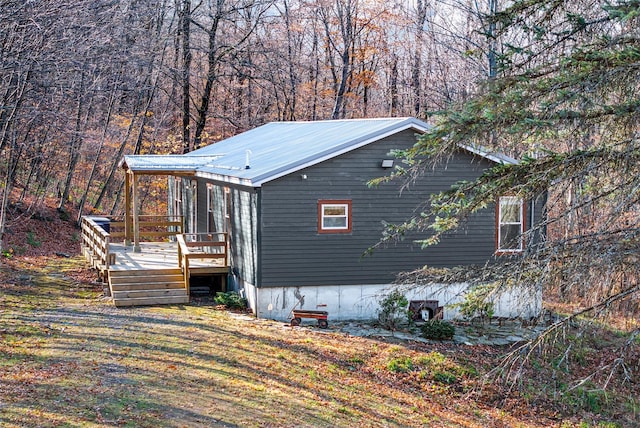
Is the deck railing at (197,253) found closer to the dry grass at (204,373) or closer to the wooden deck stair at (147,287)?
the wooden deck stair at (147,287)

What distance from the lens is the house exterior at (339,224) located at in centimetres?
1625

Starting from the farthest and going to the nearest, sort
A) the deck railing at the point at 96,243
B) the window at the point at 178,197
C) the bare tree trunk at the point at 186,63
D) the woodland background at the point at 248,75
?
the bare tree trunk at the point at 186,63
the woodland background at the point at 248,75
the window at the point at 178,197
the deck railing at the point at 96,243

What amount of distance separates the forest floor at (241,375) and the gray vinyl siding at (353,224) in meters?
1.57

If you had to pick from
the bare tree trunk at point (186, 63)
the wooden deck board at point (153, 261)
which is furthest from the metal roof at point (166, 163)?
the bare tree trunk at point (186, 63)

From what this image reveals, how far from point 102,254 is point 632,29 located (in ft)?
47.1

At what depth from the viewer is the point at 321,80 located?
39.1m

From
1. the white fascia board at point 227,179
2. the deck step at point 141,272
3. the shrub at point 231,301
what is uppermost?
the white fascia board at point 227,179

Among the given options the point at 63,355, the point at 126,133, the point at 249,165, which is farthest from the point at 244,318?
the point at 126,133

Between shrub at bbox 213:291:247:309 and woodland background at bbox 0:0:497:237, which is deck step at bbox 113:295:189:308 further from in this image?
woodland background at bbox 0:0:497:237

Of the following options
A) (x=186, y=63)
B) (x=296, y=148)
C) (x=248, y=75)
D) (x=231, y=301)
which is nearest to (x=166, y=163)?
(x=296, y=148)

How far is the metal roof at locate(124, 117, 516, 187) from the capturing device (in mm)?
16172

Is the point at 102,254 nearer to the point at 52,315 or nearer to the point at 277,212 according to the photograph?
the point at 52,315

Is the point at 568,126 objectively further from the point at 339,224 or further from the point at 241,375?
the point at 339,224

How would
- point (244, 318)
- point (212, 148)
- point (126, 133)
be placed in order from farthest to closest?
point (126, 133) → point (212, 148) → point (244, 318)
